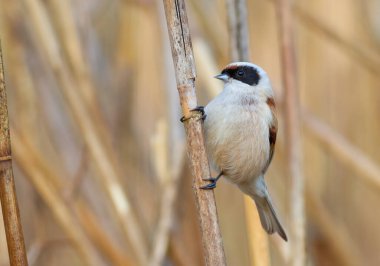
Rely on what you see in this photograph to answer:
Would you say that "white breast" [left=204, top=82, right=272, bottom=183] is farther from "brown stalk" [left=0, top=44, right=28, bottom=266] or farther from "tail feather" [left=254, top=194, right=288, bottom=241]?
"brown stalk" [left=0, top=44, right=28, bottom=266]

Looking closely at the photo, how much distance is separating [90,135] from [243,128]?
2.00ft

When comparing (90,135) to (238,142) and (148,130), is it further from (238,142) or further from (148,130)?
(148,130)

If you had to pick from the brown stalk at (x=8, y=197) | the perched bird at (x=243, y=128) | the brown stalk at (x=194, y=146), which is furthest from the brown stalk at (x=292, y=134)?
the brown stalk at (x=8, y=197)

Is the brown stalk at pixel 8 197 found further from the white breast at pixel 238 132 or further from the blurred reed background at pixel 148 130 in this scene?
the blurred reed background at pixel 148 130

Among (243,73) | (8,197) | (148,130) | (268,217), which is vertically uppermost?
(243,73)

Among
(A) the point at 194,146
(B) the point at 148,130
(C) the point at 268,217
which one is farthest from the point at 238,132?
(B) the point at 148,130

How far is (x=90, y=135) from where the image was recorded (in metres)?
2.11

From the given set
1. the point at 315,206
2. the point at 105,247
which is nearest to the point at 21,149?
the point at 105,247

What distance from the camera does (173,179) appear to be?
2.09 m

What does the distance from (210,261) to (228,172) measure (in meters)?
0.63

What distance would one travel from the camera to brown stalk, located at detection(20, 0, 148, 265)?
2107mm

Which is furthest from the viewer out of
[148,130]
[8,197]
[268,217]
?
[148,130]

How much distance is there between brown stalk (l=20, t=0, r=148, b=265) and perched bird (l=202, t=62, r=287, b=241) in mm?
433

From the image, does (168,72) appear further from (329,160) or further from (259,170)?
(329,160)
